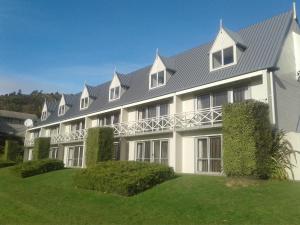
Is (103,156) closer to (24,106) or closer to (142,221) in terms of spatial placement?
(142,221)

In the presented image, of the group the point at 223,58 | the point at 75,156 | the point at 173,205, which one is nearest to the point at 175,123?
the point at 223,58

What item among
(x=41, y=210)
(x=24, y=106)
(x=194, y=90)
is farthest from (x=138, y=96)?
(x=24, y=106)

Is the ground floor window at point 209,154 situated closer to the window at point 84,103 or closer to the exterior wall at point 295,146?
the exterior wall at point 295,146

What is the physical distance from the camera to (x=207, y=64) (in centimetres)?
2236

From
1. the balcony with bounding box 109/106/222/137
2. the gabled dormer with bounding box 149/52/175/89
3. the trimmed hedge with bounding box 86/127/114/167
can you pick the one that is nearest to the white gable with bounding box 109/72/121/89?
the gabled dormer with bounding box 149/52/175/89

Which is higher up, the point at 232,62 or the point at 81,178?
the point at 232,62

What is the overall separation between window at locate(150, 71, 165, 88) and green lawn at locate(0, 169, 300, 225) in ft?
39.1

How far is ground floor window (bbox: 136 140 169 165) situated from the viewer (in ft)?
75.2

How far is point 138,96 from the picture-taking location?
26.6 m

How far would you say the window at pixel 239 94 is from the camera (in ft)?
61.5

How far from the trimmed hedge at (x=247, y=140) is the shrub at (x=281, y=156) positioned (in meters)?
0.34

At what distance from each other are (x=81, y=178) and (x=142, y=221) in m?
8.00

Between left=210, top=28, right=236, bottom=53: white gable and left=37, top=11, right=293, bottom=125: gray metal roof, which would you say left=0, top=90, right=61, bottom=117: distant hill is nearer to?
left=37, top=11, right=293, bottom=125: gray metal roof

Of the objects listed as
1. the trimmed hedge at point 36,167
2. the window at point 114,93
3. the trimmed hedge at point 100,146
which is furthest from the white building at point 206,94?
the trimmed hedge at point 36,167
